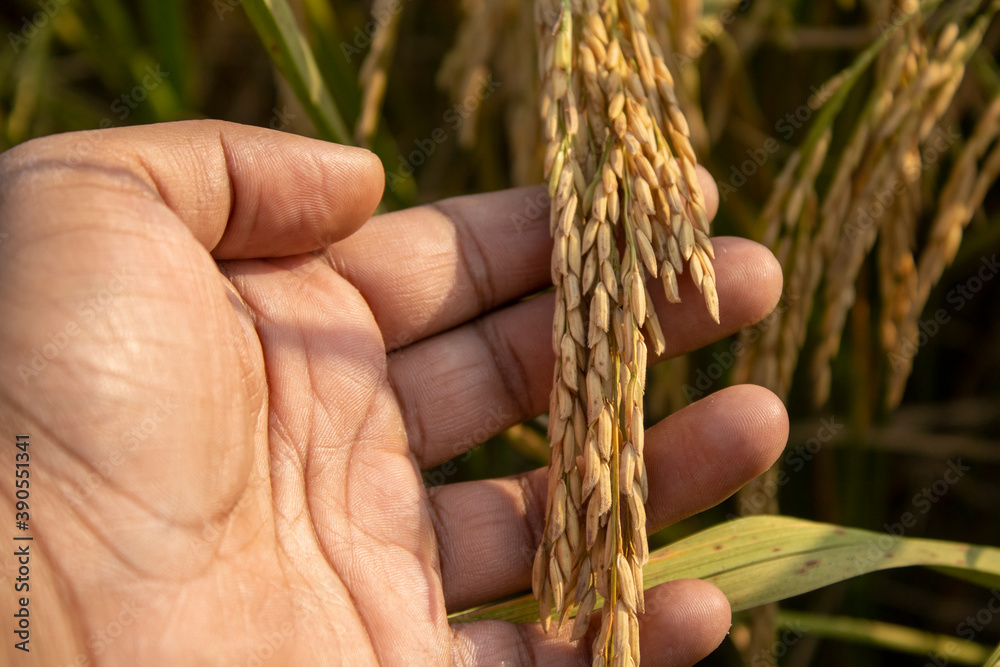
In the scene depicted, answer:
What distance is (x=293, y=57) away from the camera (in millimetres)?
1417

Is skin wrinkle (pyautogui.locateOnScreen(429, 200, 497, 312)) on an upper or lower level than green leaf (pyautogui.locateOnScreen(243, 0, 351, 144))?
lower

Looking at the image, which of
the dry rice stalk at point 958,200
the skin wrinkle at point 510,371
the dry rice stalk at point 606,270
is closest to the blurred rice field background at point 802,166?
the dry rice stalk at point 958,200

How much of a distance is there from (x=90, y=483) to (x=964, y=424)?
90.1 inches

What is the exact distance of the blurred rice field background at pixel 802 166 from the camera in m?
1.52

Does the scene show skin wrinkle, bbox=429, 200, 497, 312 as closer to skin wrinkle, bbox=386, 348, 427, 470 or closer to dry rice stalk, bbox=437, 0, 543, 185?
dry rice stalk, bbox=437, 0, 543, 185

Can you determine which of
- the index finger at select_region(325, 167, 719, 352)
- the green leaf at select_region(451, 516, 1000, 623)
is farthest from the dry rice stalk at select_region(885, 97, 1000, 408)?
the index finger at select_region(325, 167, 719, 352)

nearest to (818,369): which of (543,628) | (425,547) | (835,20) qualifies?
(543,628)

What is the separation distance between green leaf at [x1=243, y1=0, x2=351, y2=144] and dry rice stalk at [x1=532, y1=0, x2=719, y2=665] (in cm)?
46

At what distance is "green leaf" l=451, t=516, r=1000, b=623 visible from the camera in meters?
1.34

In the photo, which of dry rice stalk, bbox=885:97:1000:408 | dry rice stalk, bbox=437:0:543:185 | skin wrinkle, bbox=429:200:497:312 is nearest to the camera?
dry rice stalk, bbox=885:97:1000:408

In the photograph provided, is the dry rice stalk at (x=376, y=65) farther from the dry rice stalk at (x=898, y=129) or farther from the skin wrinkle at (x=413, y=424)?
the dry rice stalk at (x=898, y=129)

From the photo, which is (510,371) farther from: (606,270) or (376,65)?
(376,65)

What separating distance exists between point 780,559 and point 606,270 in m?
0.65

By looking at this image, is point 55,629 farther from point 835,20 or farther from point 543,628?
point 835,20
